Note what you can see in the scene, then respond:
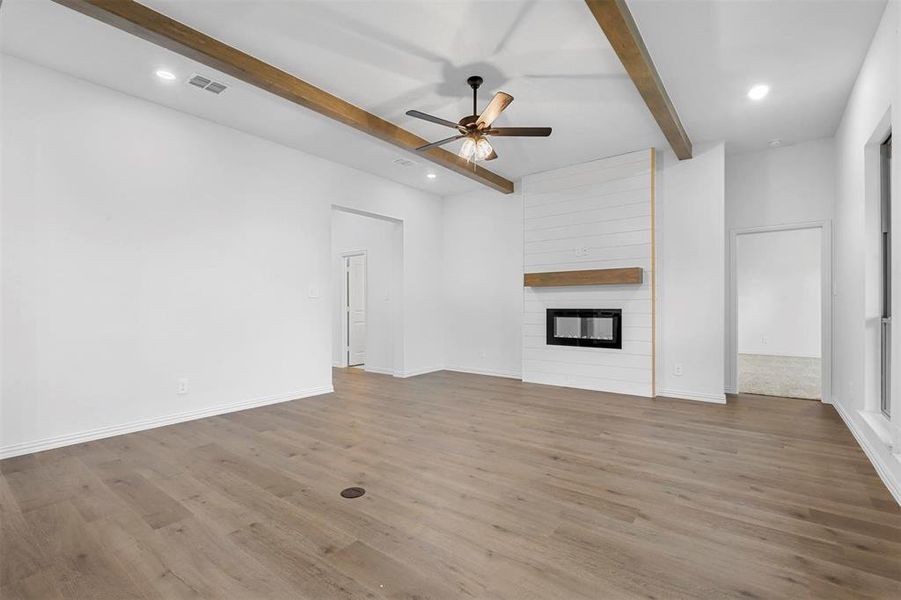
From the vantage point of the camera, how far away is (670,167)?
5285mm

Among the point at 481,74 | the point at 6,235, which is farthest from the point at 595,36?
the point at 6,235

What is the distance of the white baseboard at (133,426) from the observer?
129 inches

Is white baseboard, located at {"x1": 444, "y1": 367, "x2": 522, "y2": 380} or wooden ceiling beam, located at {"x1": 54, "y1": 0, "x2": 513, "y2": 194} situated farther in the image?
white baseboard, located at {"x1": 444, "y1": 367, "x2": 522, "y2": 380}

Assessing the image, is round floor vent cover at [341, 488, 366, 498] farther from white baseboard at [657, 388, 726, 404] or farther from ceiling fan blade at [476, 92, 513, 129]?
white baseboard at [657, 388, 726, 404]

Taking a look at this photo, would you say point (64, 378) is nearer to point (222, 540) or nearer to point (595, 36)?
point (222, 540)

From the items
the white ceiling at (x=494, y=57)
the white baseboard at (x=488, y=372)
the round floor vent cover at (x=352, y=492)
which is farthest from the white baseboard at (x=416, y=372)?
the round floor vent cover at (x=352, y=492)

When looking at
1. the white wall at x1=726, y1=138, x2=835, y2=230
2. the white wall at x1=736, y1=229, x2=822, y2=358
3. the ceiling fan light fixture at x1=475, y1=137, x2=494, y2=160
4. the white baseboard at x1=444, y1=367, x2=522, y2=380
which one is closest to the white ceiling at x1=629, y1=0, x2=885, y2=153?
the white wall at x1=726, y1=138, x2=835, y2=230

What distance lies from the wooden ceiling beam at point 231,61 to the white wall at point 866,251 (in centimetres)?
367

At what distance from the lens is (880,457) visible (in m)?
2.86

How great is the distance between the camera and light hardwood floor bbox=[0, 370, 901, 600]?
1.80 meters

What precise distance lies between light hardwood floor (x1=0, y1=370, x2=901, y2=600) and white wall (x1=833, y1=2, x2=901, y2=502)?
0.28 meters

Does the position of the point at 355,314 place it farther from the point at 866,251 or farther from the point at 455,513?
the point at 866,251

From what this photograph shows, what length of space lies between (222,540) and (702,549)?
2222 millimetres

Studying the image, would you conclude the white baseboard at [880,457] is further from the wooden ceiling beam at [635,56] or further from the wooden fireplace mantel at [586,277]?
the wooden ceiling beam at [635,56]
